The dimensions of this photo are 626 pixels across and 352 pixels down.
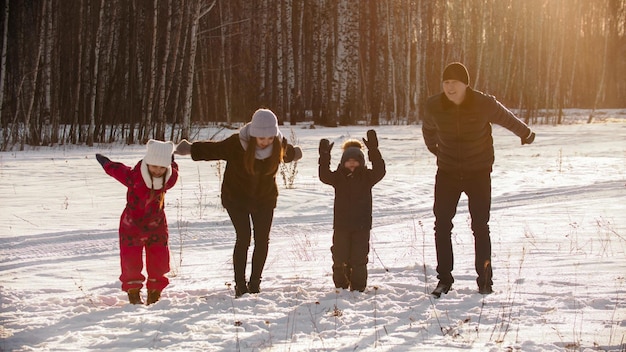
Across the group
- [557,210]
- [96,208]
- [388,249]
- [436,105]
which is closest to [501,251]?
[388,249]

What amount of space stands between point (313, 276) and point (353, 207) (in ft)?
3.29

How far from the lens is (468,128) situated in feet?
18.2

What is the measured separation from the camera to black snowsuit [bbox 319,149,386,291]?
558 cm

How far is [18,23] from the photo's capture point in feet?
92.8

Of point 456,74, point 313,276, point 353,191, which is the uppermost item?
point 456,74

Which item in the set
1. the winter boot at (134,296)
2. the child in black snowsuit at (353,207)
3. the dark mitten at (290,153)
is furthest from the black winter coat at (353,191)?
the winter boot at (134,296)

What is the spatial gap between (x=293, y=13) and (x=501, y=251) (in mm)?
30906

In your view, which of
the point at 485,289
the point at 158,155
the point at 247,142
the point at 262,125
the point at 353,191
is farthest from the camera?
the point at 353,191

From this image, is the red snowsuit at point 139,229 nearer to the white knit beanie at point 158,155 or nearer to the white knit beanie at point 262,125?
the white knit beanie at point 158,155

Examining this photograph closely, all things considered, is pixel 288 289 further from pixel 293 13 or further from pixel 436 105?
pixel 293 13

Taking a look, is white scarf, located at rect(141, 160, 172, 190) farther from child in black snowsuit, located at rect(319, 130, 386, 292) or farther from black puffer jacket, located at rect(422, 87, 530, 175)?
black puffer jacket, located at rect(422, 87, 530, 175)

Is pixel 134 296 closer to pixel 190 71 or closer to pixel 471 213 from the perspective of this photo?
pixel 471 213

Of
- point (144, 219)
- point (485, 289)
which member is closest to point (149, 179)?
point (144, 219)

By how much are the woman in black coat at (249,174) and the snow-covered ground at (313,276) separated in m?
0.37
